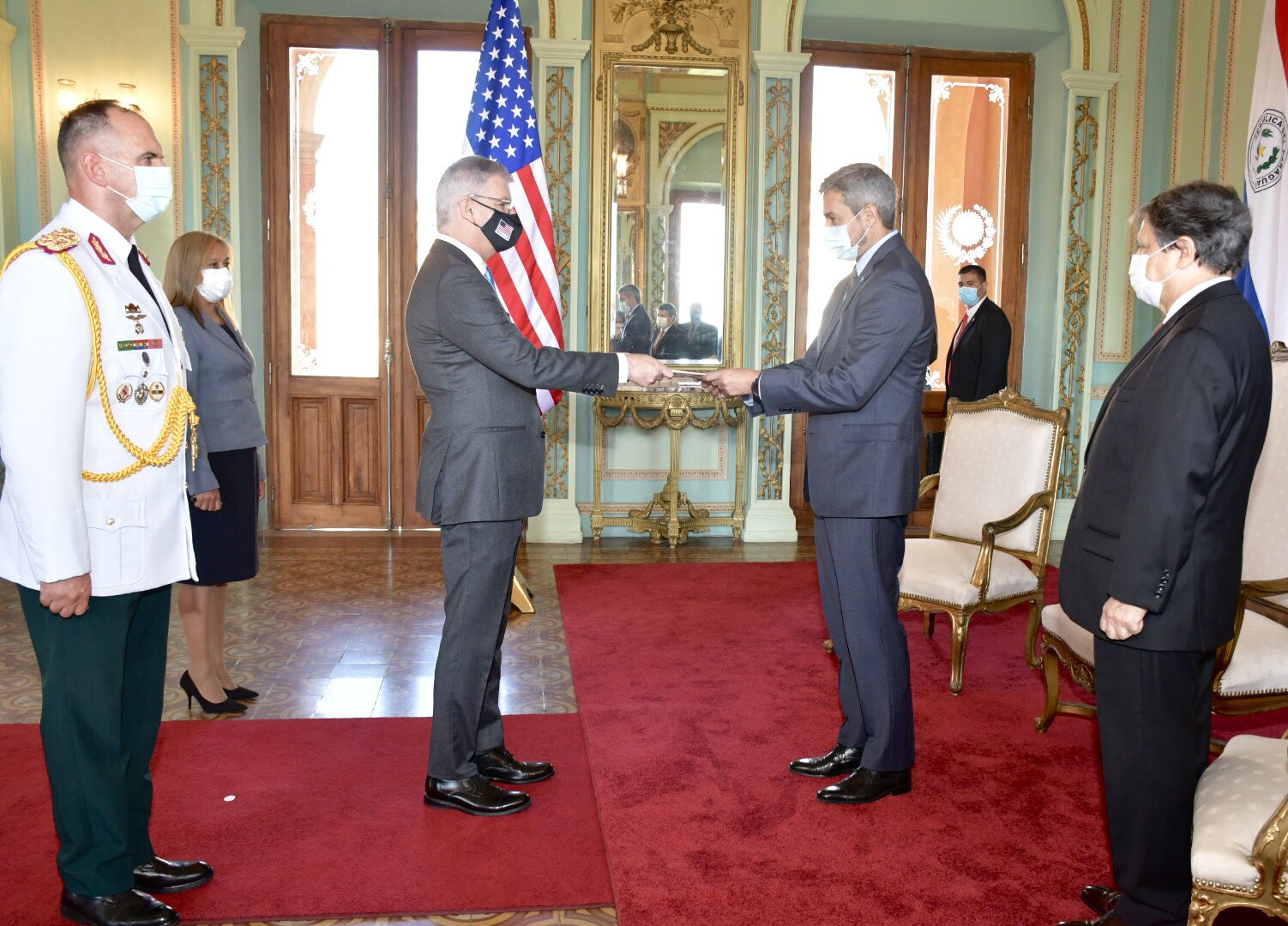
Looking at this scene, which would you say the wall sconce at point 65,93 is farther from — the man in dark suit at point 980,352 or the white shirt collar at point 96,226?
the man in dark suit at point 980,352

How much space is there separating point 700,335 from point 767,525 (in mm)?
1346

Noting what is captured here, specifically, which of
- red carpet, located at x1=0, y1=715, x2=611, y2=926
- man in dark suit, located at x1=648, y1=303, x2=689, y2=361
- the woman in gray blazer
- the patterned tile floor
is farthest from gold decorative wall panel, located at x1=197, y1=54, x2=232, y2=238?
red carpet, located at x1=0, y1=715, x2=611, y2=926

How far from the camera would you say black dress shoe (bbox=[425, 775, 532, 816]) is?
2.81m

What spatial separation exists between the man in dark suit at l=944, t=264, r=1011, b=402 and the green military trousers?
17.4 ft

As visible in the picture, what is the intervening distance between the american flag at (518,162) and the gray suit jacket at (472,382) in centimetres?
143

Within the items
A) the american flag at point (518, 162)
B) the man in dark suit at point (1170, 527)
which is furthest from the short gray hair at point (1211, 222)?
the american flag at point (518, 162)

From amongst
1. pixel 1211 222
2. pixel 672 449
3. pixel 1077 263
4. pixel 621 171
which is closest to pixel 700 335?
pixel 672 449

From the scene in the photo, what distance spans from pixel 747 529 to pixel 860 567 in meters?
4.07

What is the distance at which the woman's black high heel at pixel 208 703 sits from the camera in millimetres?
3570

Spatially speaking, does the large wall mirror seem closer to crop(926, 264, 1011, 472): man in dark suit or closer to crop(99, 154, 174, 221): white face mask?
crop(926, 264, 1011, 472): man in dark suit

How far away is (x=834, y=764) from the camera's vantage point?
122 inches

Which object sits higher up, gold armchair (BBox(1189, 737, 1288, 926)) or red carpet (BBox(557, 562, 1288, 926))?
gold armchair (BBox(1189, 737, 1288, 926))

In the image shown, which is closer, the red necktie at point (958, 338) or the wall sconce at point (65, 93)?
the wall sconce at point (65, 93)

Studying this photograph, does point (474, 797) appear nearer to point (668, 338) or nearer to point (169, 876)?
point (169, 876)
